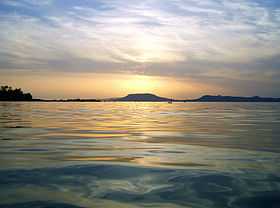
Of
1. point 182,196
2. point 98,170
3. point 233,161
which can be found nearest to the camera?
point 182,196

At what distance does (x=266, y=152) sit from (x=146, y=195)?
6.02 m

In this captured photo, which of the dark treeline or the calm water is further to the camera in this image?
the dark treeline

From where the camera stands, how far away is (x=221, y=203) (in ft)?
17.5

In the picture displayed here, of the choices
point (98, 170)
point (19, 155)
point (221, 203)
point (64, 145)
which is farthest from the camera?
point (64, 145)

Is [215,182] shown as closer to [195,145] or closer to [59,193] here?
[59,193]

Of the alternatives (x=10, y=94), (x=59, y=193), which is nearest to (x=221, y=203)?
(x=59, y=193)

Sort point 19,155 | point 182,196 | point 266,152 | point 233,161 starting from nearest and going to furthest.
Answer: point 182,196 < point 233,161 < point 19,155 < point 266,152

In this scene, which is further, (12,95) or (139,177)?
(12,95)

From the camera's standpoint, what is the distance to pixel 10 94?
585 ft

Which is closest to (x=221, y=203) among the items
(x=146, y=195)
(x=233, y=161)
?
(x=146, y=195)

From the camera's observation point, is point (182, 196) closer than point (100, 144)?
Yes

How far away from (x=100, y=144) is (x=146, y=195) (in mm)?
7251

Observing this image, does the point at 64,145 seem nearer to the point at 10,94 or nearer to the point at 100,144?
the point at 100,144

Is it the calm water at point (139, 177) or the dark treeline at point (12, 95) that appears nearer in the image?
the calm water at point (139, 177)
